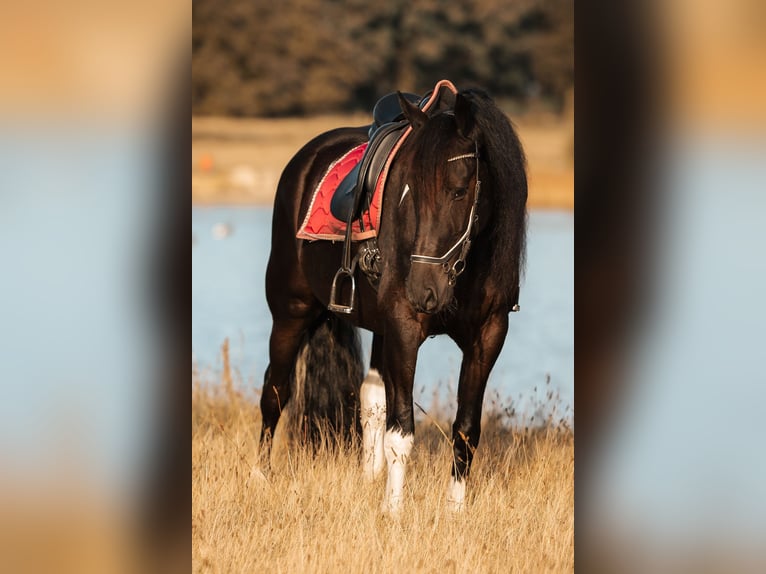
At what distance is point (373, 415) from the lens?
5.02 metres

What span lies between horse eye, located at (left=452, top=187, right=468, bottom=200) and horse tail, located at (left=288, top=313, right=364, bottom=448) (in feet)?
6.31

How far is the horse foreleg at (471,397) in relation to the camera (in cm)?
414

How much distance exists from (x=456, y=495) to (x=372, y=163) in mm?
1392

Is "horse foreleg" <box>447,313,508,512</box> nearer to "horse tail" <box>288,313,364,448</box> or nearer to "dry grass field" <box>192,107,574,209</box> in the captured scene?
"horse tail" <box>288,313,364,448</box>

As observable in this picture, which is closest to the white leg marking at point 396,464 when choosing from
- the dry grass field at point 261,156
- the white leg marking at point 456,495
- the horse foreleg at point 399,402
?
the horse foreleg at point 399,402

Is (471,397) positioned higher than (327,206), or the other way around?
(327,206)

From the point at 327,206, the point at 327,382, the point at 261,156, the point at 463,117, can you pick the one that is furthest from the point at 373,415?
the point at 261,156

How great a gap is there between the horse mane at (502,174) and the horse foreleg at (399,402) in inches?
19.2

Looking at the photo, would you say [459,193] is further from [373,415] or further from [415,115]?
[373,415]

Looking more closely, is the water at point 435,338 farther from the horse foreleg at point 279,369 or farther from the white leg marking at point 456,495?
the white leg marking at point 456,495

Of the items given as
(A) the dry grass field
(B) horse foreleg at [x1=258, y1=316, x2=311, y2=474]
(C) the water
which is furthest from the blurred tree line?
(B) horse foreleg at [x1=258, y1=316, x2=311, y2=474]
